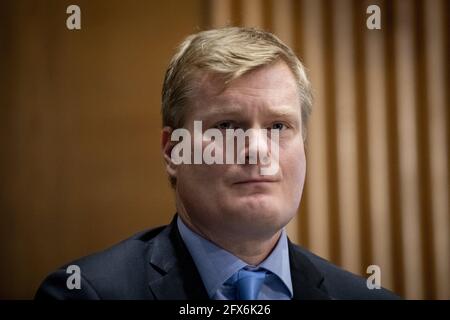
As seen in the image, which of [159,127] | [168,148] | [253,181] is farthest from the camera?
[159,127]

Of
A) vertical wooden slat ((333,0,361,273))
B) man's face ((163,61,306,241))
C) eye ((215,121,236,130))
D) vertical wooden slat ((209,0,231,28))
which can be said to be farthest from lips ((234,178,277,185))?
vertical wooden slat ((209,0,231,28))

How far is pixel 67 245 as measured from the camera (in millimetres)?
1099

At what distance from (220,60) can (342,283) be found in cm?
55

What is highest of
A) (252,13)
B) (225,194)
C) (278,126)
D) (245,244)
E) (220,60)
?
(252,13)

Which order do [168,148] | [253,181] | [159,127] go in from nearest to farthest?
[253,181]
[168,148]
[159,127]

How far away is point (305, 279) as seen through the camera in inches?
39.5

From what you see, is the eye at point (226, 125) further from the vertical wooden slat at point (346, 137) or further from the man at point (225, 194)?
the vertical wooden slat at point (346, 137)

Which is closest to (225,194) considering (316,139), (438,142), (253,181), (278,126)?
(253,181)

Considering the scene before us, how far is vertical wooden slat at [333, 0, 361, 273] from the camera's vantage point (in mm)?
1171

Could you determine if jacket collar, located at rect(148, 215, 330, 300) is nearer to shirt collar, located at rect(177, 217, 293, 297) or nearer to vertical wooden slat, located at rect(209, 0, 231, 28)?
shirt collar, located at rect(177, 217, 293, 297)

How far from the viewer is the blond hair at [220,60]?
0.90 meters

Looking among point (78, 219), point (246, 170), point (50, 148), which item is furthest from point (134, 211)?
point (246, 170)

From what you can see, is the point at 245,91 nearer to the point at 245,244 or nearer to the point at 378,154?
the point at 245,244

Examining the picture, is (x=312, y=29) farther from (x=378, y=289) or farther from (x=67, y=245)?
(x=67, y=245)
